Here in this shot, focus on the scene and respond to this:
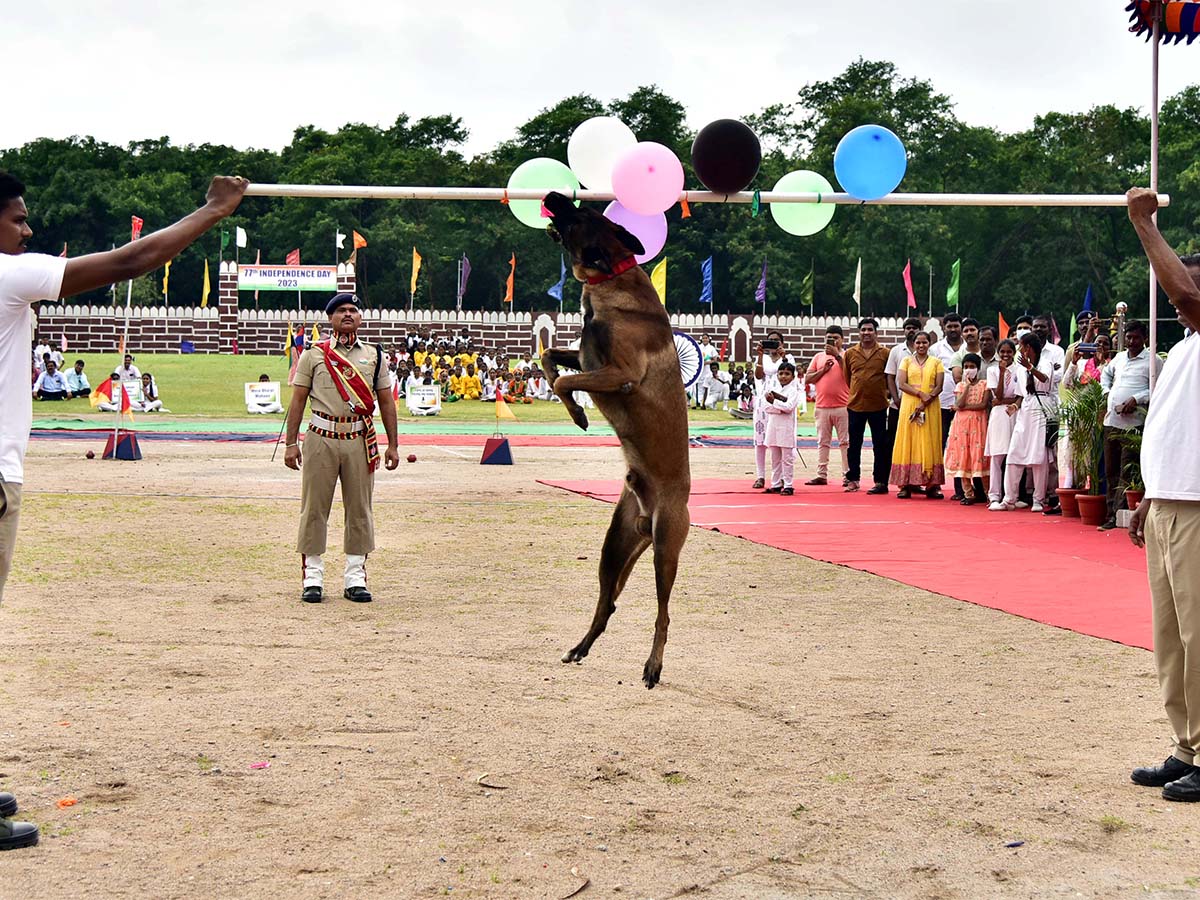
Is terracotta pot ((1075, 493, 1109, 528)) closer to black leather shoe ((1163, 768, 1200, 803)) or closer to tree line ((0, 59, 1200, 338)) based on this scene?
black leather shoe ((1163, 768, 1200, 803))

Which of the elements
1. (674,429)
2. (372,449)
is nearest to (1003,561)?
(372,449)

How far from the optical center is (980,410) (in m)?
15.5

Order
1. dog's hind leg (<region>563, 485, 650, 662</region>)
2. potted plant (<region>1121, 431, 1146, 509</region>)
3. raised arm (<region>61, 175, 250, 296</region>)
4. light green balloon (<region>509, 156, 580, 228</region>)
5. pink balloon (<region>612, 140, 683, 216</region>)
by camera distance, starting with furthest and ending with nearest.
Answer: potted plant (<region>1121, 431, 1146, 509</region>)
light green balloon (<region>509, 156, 580, 228</region>)
pink balloon (<region>612, 140, 683, 216</region>)
dog's hind leg (<region>563, 485, 650, 662</region>)
raised arm (<region>61, 175, 250, 296</region>)

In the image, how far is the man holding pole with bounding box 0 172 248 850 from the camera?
441 cm

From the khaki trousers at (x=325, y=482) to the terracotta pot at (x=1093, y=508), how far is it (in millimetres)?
7693

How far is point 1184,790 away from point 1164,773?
0.16 m

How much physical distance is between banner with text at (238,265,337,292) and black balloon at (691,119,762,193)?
157 feet

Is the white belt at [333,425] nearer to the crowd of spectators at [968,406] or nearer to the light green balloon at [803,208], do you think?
the light green balloon at [803,208]

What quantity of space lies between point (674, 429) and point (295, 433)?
4.20m

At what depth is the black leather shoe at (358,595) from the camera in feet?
30.6

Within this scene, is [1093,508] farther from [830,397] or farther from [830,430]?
[830,430]

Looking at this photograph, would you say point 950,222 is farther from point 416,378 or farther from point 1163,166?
point 416,378

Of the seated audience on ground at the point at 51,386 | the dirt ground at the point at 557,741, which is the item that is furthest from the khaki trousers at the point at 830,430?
the seated audience on ground at the point at 51,386

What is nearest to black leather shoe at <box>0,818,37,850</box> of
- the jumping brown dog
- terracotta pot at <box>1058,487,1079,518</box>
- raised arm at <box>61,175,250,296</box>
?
raised arm at <box>61,175,250,296</box>
